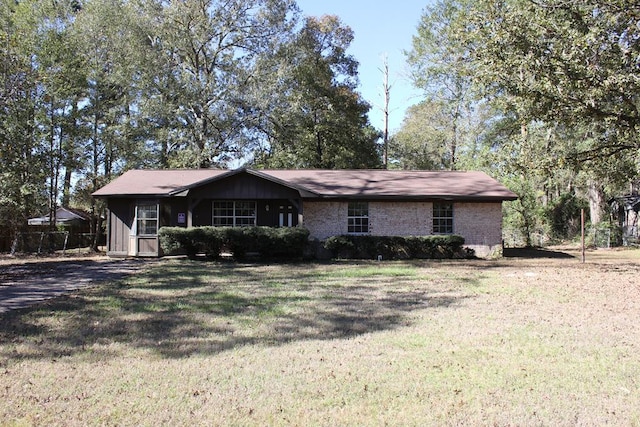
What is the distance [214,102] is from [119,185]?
10151 millimetres

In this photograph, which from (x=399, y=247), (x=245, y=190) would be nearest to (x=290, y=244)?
(x=245, y=190)

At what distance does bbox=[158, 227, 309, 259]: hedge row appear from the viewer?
57.2 ft

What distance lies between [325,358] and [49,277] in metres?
10.3

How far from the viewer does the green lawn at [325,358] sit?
13.4 ft

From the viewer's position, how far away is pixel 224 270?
48.9 feet

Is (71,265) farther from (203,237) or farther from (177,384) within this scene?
(177,384)

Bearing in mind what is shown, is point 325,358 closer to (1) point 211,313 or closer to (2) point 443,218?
(1) point 211,313

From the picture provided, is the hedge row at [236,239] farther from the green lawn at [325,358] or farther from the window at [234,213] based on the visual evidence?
the green lawn at [325,358]

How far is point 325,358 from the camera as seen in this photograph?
5.57m

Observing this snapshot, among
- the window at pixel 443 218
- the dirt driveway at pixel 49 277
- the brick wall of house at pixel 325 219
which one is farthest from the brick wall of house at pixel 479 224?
the dirt driveway at pixel 49 277

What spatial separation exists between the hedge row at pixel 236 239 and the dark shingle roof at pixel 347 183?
172 cm

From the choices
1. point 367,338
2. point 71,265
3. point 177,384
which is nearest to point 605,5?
point 367,338

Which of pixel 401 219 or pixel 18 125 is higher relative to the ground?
pixel 18 125

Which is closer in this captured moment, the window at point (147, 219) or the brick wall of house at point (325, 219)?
the window at point (147, 219)
